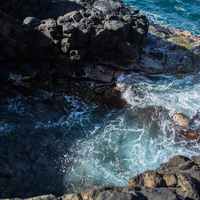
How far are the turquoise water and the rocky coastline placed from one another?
6.95m

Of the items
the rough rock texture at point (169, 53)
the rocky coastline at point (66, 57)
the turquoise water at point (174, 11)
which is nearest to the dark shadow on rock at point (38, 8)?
the rocky coastline at point (66, 57)

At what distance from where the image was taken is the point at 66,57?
77.6ft

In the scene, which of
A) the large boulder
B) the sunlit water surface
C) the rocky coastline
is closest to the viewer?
the rocky coastline

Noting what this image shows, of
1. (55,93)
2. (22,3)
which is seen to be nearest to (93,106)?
(55,93)

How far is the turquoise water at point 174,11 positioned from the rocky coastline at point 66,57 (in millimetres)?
A: 6955

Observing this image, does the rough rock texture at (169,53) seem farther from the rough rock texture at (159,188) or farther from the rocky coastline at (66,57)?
the rough rock texture at (159,188)

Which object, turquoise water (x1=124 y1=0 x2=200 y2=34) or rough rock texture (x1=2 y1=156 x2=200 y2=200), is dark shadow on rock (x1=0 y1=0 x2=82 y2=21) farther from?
rough rock texture (x1=2 y1=156 x2=200 y2=200)

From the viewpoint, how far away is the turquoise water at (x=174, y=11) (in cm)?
3495

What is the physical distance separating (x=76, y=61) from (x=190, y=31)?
12.8 metres

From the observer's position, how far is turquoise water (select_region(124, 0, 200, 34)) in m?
34.9

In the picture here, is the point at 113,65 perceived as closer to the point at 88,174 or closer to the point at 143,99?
the point at 143,99

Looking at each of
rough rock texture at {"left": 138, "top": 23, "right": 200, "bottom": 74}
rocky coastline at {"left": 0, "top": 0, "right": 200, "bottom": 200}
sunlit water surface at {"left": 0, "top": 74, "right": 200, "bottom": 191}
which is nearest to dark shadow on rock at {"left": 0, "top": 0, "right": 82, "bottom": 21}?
rocky coastline at {"left": 0, "top": 0, "right": 200, "bottom": 200}

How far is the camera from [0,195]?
16.8 metres

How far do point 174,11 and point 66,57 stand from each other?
53.0 feet
